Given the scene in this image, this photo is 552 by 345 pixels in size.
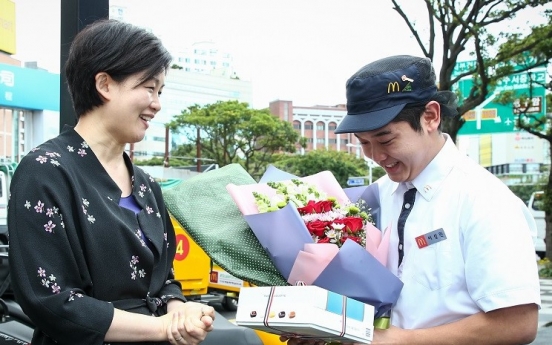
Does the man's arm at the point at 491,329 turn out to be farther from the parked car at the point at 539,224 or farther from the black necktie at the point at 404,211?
the parked car at the point at 539,224

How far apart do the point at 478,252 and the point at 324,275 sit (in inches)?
16.2

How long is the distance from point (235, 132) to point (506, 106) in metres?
25.4

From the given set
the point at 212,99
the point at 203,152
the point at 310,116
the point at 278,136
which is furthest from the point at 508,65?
the point at 310,116

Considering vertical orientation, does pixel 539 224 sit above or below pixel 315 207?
below

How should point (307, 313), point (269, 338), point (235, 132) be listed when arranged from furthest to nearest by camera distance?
point (235, 132), point (269, 338), point (307, 313)

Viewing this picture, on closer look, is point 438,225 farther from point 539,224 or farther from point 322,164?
point 322,164

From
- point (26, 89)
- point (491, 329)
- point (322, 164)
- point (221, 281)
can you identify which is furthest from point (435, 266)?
point (322, 164)

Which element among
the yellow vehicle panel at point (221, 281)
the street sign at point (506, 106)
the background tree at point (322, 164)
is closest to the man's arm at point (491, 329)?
the yellow vehicle panel at point (221, 281)

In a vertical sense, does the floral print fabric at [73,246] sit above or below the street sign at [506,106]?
below

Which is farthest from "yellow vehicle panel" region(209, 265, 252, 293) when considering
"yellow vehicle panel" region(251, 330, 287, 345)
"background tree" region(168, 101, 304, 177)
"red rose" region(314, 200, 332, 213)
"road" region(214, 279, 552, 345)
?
"background tree" region(168, 101, 304, 177)

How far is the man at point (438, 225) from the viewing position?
1843 mm

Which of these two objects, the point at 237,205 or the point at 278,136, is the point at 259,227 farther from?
the point at 278,136

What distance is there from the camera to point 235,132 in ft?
141

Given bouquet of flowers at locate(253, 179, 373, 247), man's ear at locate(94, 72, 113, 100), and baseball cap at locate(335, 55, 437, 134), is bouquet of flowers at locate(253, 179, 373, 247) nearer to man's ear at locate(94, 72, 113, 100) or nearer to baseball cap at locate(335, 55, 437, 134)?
baseball cap at locate(335, 55, 437, 134)
